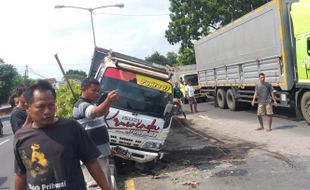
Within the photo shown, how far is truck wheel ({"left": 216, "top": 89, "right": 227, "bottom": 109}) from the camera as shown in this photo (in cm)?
2136

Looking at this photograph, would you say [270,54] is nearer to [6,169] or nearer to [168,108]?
[168,108]

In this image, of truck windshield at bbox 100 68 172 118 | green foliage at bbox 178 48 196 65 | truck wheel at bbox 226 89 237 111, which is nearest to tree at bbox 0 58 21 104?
green foliage at bbox 178 48 196 65

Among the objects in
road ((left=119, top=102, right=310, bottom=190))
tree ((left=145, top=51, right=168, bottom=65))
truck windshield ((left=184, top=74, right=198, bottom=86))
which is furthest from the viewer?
tree ((left=145, top=51, right=168, bottom=65))

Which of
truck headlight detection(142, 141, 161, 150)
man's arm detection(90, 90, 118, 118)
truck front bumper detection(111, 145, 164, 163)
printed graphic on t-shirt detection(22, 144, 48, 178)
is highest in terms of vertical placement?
man's arm detection(90, 90, 118, 118)

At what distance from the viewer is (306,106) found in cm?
1290

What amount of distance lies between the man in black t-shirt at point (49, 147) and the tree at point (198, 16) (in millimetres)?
33278

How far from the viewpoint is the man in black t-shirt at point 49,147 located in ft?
10.3

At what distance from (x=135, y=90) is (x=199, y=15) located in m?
29.6

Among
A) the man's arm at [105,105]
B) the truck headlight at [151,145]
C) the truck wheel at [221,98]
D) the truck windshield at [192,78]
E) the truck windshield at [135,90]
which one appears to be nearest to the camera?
the man's arm at [105,105]

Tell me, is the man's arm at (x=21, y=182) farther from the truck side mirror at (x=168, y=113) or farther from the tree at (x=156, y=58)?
the tree at (x=156, y=58)

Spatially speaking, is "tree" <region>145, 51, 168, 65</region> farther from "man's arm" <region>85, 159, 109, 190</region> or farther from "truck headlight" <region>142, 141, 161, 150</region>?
"man's arm" <region>85, 159, 109, 190</region>

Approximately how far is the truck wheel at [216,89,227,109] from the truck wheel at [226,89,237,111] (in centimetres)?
55

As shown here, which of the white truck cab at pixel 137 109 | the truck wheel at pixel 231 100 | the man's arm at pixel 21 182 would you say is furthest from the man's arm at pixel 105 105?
the truck wheel at pixel 231 100

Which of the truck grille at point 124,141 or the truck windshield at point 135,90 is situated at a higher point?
the truck windshield at point 135,90
